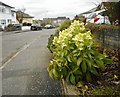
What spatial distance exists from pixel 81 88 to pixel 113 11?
18.4 ft

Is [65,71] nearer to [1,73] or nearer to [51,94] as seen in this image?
[51,94]

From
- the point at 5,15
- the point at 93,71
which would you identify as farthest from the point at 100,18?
the point at 5,15

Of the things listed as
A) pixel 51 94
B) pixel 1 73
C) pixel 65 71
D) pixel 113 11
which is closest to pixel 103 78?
pixel 65 71

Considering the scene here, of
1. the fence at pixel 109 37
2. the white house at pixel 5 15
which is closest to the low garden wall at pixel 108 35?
the fence at pixel 109 37

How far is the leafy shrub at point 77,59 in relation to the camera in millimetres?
5445

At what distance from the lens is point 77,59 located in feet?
18.0

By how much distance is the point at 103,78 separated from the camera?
5.68 meters

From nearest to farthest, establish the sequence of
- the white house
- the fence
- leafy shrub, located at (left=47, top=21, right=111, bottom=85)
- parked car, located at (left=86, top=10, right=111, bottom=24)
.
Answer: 1. leafy shrub, located at (left=47, top=21, right=111, bottom=85)
2. the fence
3. parked car, located at (left=86, top=10, right=111, bottom=24)
4. the white house

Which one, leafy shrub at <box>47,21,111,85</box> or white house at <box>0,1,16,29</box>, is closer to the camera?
leafy shrub at <box>47,21,111,85</box>

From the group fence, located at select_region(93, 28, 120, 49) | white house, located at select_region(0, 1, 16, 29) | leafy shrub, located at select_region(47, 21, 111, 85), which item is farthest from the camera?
white house, located at select_region(0, 1, 16, 29)

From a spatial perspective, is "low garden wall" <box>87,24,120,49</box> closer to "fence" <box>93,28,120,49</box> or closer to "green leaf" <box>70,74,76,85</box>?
"fence" <box>93,28,120,49</box>

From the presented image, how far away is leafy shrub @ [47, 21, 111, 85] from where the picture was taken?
A: 17.9 ft

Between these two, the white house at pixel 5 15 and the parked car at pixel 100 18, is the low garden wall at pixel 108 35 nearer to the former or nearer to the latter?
the parked car at pixel 100 18

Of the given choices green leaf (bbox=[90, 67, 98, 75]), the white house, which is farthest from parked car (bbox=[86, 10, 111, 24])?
the white house
